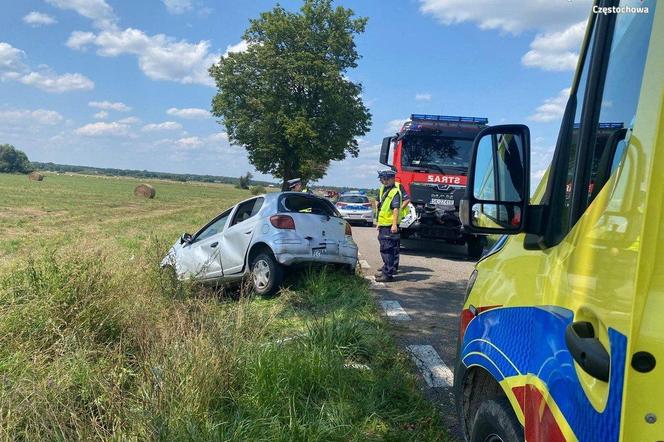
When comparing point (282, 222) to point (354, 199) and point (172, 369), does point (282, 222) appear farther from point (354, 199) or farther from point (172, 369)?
point (354, 199)

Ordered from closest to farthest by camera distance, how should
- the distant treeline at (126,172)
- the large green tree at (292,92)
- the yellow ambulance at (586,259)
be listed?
the yellow ambulance at (586,259) < the large green tree at (292,92) < the distant treeline at (126,172)

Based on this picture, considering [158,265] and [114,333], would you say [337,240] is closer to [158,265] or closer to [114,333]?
[158,265]

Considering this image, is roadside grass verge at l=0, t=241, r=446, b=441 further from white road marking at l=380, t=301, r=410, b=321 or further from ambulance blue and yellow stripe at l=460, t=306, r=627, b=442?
ambulance blue and yellow stripe at l=460, t=306, r=627, b=442

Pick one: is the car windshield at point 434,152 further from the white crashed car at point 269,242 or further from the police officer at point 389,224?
the white crashed car at point 269,242

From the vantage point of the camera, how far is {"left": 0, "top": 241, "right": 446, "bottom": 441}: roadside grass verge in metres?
2.91

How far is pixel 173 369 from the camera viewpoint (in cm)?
325

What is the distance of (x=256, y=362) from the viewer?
363 cm

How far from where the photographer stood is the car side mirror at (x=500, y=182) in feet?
6.13

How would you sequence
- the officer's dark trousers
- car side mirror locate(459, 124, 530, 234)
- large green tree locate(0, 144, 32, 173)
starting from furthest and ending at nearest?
large green tree locate(0, 144, 32, 173) → the officer's dark trousers → car side mirror locate(459, 124, 530, 234)

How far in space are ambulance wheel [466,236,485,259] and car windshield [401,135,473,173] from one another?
5.74ft

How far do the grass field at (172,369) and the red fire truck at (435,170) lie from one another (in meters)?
6.54

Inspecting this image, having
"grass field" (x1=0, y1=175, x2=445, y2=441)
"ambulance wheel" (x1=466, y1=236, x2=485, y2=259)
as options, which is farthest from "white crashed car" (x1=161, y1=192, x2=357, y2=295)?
"ambulance wheel" (x1=466, y1=236, x2=485, y2=259)

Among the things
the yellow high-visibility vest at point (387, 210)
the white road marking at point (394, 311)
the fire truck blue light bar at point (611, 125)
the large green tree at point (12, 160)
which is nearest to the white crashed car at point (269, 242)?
the yellow high-visibility vest at point (387, 210)

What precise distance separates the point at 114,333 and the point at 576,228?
389 cm
